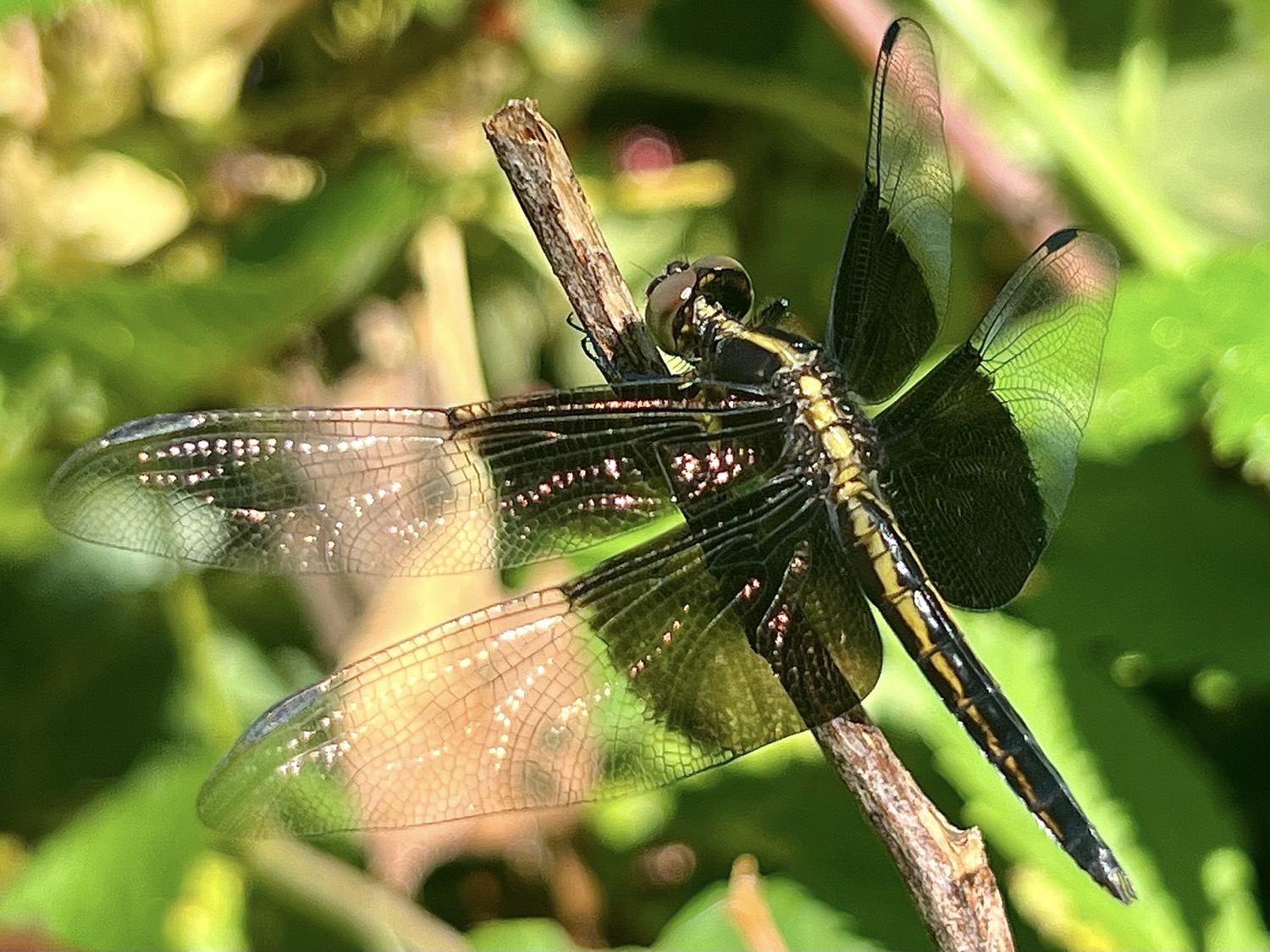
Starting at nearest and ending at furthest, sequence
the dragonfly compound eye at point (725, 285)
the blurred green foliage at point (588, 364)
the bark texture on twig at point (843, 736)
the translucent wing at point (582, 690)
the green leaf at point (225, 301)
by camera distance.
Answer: the bark texture on twig at point (843, 736) < the translucent wing at point (582, 690) < the dragonfly compound eye at point (725, 285) < the blurred green foliage at point (588, 364) < the green leaf at point (225, 301)

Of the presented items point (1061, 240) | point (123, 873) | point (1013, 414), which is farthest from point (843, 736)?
point (123, 873)

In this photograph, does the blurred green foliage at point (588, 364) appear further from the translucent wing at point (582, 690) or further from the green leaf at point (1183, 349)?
the translucent wing at point (582, 690)

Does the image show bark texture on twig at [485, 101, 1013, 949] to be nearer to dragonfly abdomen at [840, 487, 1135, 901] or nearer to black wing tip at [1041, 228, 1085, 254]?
dragonfly abdomen at [840, 487, 1135, 901]

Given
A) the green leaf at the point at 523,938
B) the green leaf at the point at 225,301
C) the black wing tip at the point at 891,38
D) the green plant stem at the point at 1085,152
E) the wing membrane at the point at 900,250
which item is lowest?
the green leaf at the point at 523,938

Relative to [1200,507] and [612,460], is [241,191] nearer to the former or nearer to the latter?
[612,460]

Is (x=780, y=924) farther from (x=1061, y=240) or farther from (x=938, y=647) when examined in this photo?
(x=1061, y=240)

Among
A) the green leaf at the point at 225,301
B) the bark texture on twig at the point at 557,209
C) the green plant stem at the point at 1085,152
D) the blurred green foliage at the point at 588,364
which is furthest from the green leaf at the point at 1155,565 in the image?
the green leaf at the point at 225,301
